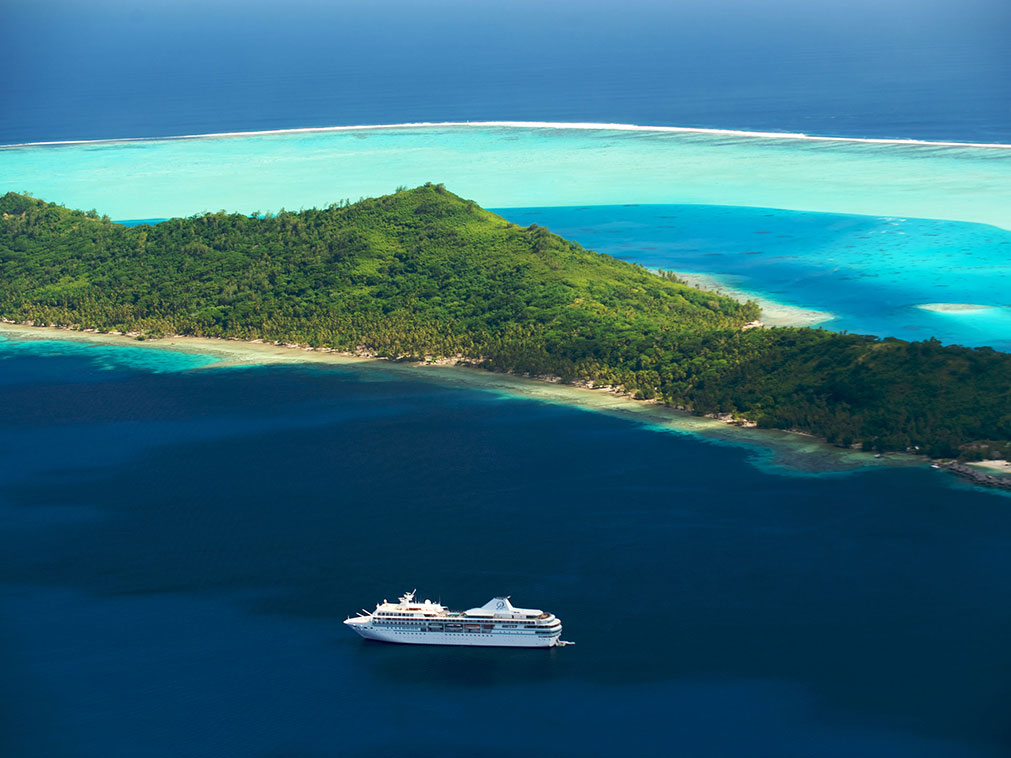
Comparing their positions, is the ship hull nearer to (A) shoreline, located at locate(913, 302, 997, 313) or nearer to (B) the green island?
(B) the green island

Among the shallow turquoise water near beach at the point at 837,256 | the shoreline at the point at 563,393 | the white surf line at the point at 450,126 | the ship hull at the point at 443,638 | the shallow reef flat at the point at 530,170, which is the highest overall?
the white surf line at the point at 450,126

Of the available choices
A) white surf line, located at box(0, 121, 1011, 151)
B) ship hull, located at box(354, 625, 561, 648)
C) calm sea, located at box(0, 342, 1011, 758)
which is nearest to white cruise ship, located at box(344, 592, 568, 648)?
ship hull, located at box(354, 625, 561, 648)

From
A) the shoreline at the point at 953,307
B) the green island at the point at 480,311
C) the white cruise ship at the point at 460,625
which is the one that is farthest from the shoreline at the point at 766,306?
the white cruise ship at the point at 460,625

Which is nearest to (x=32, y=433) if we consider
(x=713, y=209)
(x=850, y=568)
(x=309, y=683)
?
(x=309, y=683)

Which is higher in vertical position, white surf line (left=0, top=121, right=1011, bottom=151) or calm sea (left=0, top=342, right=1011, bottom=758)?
white surf line (left=0, top=121, right=1011, bottom=151)

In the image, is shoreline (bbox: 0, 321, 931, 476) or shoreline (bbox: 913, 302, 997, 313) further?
shoreline (bbox: 913, 302, 997, 313)

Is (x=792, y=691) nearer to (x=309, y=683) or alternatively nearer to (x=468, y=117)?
(x=309, y=683)

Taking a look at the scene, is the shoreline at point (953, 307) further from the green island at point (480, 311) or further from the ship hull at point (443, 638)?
the ship hull at point (443, 638)
